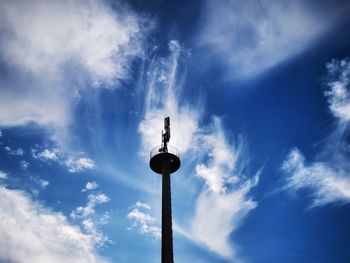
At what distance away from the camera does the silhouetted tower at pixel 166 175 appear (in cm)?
2042

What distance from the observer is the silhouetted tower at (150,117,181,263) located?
20.4 metres

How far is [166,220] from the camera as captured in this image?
71.6 ft

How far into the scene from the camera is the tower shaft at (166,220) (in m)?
20.1

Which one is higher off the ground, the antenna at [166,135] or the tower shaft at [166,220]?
the antenna at [166,135]

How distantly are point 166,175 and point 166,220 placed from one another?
13.4 feet

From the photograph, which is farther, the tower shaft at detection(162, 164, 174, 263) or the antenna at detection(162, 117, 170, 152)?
the antenna at detection(162, 117, 170, 152)

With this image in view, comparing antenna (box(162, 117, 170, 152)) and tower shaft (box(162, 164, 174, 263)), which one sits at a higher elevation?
antenna (box(162, 117, 170, 152))

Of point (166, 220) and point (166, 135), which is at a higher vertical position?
point (166, 135)

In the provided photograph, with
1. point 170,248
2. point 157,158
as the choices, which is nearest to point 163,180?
point 157,158

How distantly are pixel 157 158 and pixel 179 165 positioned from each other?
2204 millimetres

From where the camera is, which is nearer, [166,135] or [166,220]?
[166,220]

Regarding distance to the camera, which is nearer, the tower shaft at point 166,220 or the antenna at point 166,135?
the tower shaft at point 166,220

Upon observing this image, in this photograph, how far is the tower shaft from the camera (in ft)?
66.0

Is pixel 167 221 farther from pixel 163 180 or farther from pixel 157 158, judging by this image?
pixel 157 158
